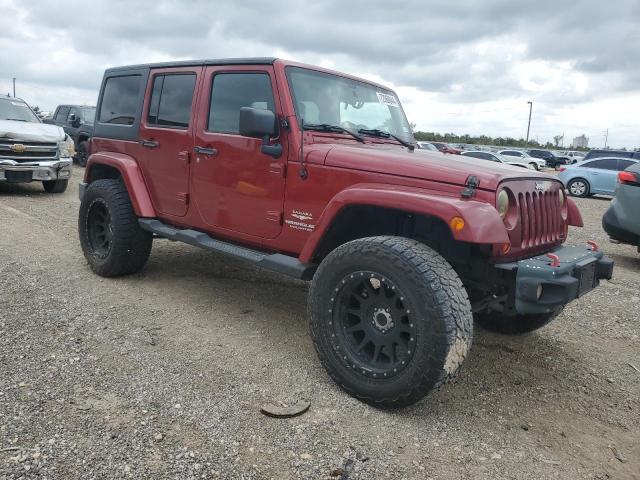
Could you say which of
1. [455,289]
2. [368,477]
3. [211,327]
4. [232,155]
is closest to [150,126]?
[232,155]

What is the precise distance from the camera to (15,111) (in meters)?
10.4

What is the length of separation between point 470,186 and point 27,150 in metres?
9.15

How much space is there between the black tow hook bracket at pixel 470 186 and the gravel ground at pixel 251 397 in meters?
1.22

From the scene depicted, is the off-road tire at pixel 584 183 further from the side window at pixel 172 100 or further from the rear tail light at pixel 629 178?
the side window at pixel 172 100

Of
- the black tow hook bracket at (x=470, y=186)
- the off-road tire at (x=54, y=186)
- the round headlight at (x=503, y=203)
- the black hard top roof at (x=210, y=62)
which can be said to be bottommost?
the off-road tire at (x=54, y=186)

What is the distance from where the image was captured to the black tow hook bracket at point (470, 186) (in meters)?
2.84

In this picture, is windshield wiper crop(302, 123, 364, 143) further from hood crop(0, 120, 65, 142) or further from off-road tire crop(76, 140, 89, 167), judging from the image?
off-road tire crop(76, 140, 89, 167)

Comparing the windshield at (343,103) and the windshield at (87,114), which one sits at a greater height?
the windshield at (87,114)

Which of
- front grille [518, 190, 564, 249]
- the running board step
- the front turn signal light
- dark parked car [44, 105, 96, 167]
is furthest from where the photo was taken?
dark parked car [44, 105, 96, 167]

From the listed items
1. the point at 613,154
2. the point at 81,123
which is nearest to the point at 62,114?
the point at 81,123

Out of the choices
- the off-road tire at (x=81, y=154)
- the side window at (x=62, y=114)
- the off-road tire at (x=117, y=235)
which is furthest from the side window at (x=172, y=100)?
the side window at (x=62, y=114)

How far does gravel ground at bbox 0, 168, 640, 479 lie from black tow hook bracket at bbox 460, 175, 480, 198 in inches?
48.2

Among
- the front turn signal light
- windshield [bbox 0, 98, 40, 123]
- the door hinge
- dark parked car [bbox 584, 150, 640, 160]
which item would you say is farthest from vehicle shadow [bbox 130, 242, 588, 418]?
dark parked car [bbox 584, 150, 640, 160]

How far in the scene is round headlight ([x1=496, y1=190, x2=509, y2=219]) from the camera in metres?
2.94
